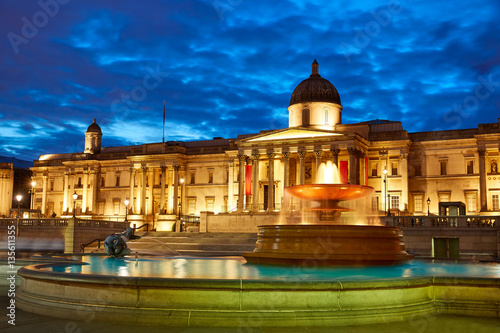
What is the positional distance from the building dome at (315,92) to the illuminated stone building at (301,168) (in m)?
0.13

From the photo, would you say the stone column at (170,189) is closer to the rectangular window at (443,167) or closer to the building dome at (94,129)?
the building dome at (94,129)

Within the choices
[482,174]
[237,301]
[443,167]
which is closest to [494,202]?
[482,174]

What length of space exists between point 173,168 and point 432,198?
1161 inches

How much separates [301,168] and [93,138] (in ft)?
122

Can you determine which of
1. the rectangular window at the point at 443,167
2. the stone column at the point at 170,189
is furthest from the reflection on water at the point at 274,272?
the stone column at the point at 170,189

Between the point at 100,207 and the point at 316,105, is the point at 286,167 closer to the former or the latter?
the point at 316,105

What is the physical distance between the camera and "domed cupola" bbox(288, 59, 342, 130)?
55594 mm

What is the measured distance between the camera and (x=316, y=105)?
55.6 m

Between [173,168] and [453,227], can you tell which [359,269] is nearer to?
[453,227]

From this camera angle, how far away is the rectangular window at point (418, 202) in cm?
5253

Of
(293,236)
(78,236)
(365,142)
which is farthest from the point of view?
→ (365,142)

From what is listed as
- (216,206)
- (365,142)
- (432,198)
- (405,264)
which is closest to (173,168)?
(216,206)

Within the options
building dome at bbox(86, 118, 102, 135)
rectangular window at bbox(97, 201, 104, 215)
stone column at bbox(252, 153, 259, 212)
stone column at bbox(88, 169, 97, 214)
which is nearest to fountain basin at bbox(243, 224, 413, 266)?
stone column at bbox(252, 153, 259, 212)

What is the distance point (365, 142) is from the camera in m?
51.6
